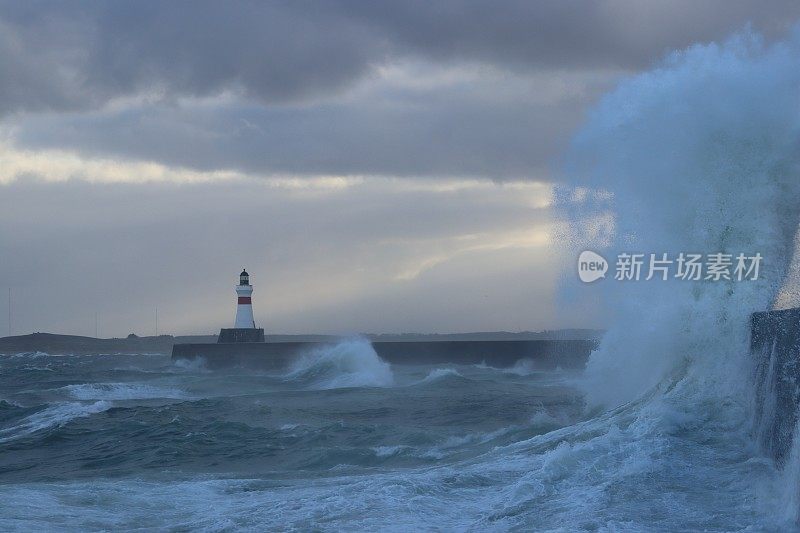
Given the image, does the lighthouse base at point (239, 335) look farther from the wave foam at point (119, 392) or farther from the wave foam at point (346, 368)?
the wave foam at point (119, 392)

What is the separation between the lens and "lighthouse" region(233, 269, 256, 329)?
36.9 m

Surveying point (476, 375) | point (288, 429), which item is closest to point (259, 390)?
point (476, 375)

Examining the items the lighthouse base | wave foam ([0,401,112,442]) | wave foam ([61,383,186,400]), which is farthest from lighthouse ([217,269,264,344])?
wave foam ([0,401,112,442])

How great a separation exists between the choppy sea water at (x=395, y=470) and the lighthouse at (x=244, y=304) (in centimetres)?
2062

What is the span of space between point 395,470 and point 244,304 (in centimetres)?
2901

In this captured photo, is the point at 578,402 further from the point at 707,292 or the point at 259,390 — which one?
the point at 259,390

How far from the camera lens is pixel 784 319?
6.73m

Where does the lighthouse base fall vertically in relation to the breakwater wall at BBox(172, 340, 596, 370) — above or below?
above

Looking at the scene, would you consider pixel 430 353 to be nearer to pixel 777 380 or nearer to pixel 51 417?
pixel 51 417

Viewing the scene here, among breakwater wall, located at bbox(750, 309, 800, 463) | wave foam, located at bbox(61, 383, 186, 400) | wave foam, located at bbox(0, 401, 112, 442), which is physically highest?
breakwater wall, located at bbox(750, 309, 800, 463)

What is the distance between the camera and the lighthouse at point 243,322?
122ft

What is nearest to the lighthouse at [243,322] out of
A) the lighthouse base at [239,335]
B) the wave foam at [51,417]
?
the lighthouse base at [239,335]

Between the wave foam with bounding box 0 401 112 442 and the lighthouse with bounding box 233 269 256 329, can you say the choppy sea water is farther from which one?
the lighthouse with bounding box 233 269 256 329

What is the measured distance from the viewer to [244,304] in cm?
3750
